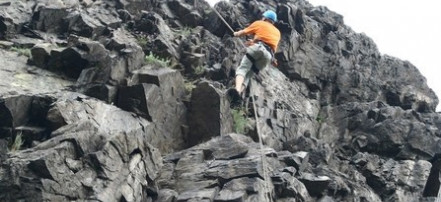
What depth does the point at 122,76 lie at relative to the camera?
20.2 meters

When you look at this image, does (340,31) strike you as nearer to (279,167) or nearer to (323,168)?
(323,168)

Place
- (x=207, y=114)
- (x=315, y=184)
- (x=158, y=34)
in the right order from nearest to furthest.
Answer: (x=315, y=184)
(x=207, y=114)
(x=158, y=34)

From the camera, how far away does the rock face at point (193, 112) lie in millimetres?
16062

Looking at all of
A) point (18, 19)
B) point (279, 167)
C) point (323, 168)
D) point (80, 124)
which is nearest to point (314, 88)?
point (323, 168)

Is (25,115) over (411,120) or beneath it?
beneath

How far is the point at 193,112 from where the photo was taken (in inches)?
806

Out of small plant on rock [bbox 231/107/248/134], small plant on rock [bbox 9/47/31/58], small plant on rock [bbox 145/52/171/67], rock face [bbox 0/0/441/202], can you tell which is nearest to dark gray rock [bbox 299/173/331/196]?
rock face [bbox 0/0/441/202]

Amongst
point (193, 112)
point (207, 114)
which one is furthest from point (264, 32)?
point (193, 112)

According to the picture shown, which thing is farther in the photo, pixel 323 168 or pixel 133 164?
pixel 323 168

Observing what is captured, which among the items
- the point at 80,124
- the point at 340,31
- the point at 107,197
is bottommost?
the point at 107,197

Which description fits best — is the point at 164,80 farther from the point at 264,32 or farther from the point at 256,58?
the point at 264,32

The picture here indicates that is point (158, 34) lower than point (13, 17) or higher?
higher

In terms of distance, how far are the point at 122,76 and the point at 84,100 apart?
83.7 inches

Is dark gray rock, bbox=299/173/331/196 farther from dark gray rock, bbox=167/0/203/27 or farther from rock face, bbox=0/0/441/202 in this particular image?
dark gray rock, bbox=167/0/203/27
